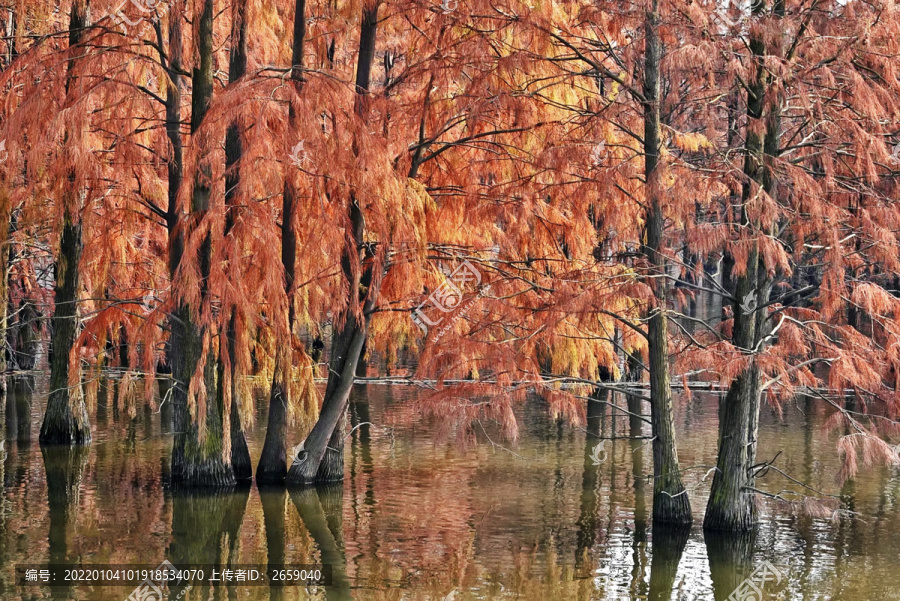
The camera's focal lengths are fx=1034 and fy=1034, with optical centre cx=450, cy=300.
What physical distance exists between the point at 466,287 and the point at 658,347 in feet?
8.61

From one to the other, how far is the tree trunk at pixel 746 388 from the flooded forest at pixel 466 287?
3 centimetres

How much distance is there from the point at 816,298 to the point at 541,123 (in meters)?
3.06

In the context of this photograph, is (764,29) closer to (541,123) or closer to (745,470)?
(541,123)

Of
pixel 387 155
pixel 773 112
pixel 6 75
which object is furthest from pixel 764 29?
pixel 6 75

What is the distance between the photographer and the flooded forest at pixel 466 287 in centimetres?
780

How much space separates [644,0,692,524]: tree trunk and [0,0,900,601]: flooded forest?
0.10 ft

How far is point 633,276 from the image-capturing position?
8539mm
